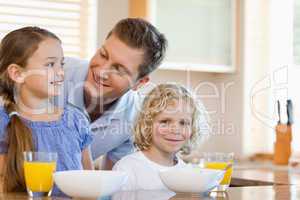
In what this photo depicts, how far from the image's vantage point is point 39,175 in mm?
1455

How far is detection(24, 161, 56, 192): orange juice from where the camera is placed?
1.46 m

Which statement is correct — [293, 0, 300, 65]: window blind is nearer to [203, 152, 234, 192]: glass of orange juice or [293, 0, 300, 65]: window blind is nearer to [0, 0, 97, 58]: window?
[0, 0, 97, 58]: window

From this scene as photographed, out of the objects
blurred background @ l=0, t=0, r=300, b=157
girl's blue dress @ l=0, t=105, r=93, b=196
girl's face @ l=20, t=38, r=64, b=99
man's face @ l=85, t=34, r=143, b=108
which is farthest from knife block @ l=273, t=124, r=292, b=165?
girl's face @ l=20, t=38, r=64, b=99

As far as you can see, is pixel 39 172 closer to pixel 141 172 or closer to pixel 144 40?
pixel 141 172

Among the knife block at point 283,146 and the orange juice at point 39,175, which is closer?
the orange juice at point 39,175

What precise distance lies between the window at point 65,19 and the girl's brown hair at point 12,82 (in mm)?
1120

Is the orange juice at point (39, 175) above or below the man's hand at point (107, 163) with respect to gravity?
above

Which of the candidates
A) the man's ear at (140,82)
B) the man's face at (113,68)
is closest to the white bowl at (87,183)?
the man's face at (113,68)

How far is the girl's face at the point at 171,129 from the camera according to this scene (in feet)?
6.36

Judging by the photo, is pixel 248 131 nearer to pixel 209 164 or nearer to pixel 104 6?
pixel 104 6

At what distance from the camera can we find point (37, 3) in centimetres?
306

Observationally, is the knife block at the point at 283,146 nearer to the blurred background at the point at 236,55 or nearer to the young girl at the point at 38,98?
the blurred background at the point at 236,55

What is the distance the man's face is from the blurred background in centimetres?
117

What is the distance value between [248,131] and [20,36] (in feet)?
6.65
